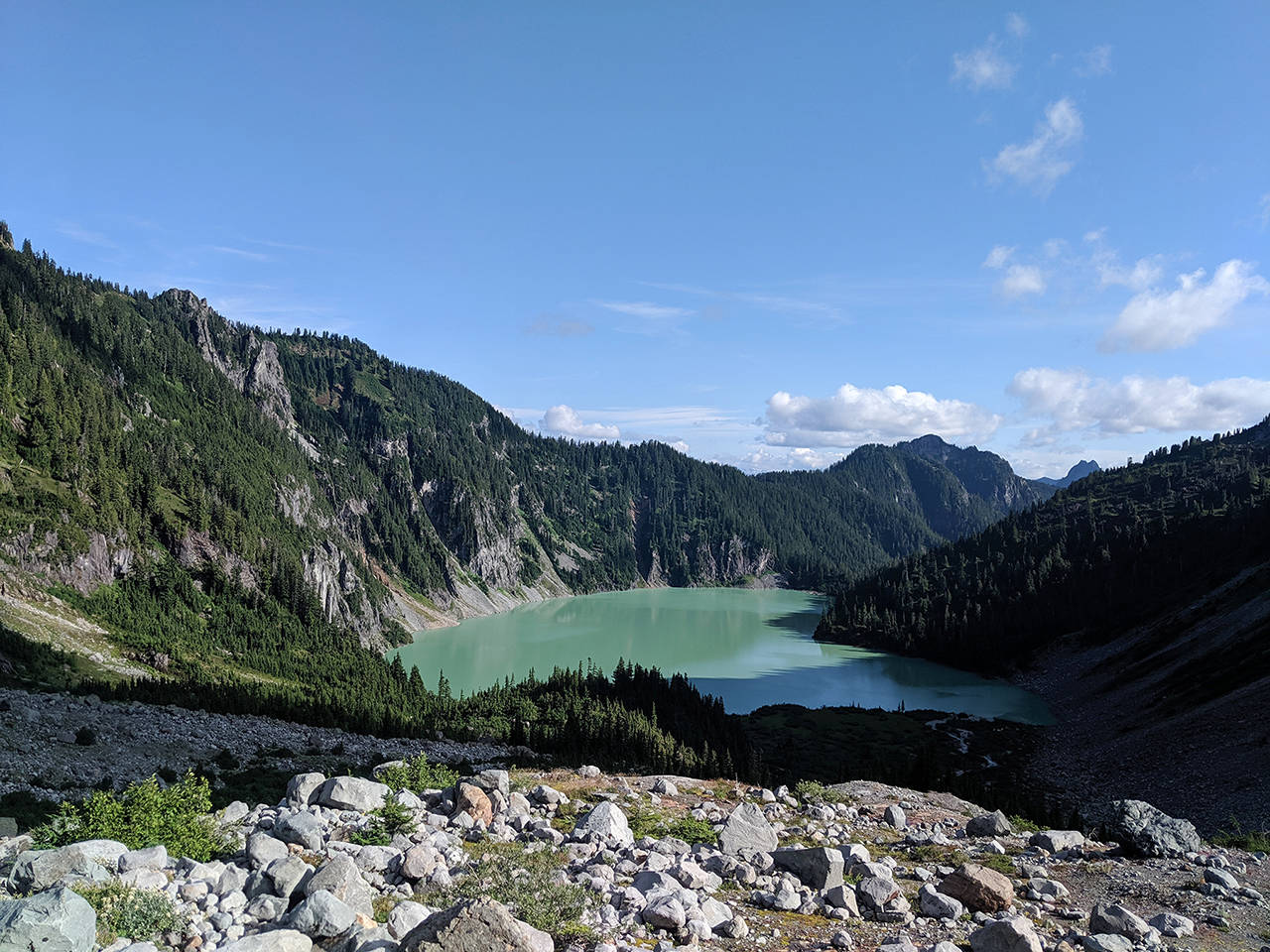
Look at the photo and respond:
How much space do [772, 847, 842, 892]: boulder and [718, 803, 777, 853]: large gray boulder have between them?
1.67 meters

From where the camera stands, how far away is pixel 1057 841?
19469 mm

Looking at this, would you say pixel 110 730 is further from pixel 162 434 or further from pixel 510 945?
pixel 162 434

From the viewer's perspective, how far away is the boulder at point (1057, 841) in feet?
63.3

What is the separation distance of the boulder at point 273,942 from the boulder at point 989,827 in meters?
20.8

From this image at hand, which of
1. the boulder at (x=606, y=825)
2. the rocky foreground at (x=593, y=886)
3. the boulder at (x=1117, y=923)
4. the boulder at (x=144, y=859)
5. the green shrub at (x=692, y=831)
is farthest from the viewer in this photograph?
the green shrub at (x=692, y=831)

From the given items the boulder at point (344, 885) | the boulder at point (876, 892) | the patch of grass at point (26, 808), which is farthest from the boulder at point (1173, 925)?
the patch of grass at point (26, 808)

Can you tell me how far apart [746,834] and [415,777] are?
365 inches

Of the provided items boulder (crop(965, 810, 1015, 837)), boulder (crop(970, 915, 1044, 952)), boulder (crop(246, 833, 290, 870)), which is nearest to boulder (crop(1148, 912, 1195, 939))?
boulder (crop(970, 915, 1044, 952))

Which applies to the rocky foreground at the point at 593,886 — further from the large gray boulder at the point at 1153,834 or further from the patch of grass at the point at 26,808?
the patch of grass at the point at 26,808

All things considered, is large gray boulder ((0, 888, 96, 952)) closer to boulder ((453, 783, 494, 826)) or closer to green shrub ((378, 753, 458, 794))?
boulder ((453, 783, 494, 826))

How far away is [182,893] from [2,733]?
28.4 metres

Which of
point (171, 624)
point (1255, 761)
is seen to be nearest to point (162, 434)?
point (171, 624)

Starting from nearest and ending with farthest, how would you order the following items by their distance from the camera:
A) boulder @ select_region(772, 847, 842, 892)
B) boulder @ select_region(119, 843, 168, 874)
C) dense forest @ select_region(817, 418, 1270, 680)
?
1. boulder @ select_region(119, 843, 168, 874)
2. boulder @ select_region(772, 847, 842, 892)
3. dense forest @ select_region(817, 418, 1270, 680)

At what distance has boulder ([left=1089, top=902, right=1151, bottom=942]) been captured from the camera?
12312mm
